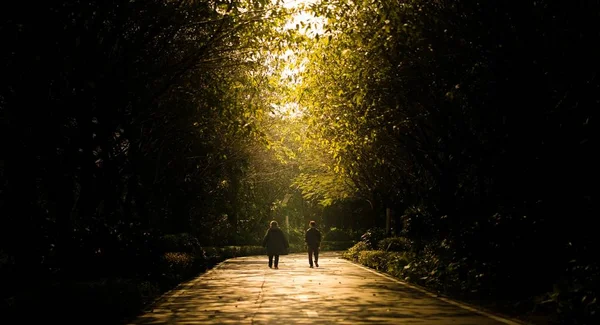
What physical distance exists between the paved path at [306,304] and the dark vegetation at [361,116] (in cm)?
84

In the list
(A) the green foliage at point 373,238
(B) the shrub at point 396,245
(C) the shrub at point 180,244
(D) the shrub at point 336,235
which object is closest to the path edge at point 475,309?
(C) the shrub at point 180,244

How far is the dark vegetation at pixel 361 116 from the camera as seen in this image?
47.0ft

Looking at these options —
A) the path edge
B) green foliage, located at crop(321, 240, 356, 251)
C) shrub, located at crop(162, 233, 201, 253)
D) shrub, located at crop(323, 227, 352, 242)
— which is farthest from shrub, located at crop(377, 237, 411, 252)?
shrub, located at crop(323, 227, 352, 242)

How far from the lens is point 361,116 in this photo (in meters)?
23.2

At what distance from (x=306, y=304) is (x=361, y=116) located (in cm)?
808

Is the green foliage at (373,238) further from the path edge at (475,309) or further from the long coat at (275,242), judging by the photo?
the path edge at (475,309)

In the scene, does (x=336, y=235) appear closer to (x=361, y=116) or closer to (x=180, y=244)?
(x=180, y=244)

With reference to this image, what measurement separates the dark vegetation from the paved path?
0.84 m

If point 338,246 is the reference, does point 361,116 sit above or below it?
above

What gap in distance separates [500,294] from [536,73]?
473cm

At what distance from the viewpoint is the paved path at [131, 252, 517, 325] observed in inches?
539

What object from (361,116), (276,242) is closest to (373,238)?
(276,242)

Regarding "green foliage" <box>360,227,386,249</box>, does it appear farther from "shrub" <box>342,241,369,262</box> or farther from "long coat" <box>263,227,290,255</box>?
"long coat" <box>263,227,290,255</box>

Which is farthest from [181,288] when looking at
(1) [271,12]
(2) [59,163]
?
(1) [271,12]
